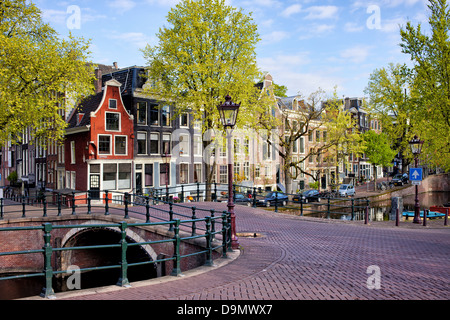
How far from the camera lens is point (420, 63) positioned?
1922cm

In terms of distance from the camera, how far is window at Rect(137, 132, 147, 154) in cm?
3166

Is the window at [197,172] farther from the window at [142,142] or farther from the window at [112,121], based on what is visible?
the window at [112,121]

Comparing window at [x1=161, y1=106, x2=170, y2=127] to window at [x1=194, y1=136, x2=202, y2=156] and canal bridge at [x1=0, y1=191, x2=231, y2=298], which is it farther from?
canal bridge at [x1=0, y1=191, x2=231, y2=298]

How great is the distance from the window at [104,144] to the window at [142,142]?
9.34 feet

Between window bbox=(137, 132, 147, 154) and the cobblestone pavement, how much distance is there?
67.9 feet

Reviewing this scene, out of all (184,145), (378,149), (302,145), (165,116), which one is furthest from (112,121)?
(378,149)

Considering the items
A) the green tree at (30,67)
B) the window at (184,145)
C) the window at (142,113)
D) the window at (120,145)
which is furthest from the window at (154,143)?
the green tree at (30,67)

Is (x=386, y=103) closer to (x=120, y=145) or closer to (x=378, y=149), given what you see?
(x=378, y=149)

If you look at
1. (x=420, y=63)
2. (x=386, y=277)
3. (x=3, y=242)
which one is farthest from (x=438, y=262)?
(x=3, y=242)

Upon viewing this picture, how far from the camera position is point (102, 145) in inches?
1147

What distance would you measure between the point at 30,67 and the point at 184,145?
1755 centimetres

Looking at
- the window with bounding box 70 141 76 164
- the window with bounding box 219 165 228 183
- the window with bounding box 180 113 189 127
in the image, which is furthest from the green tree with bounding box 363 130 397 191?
the window with bounding box 70 141 76 164
